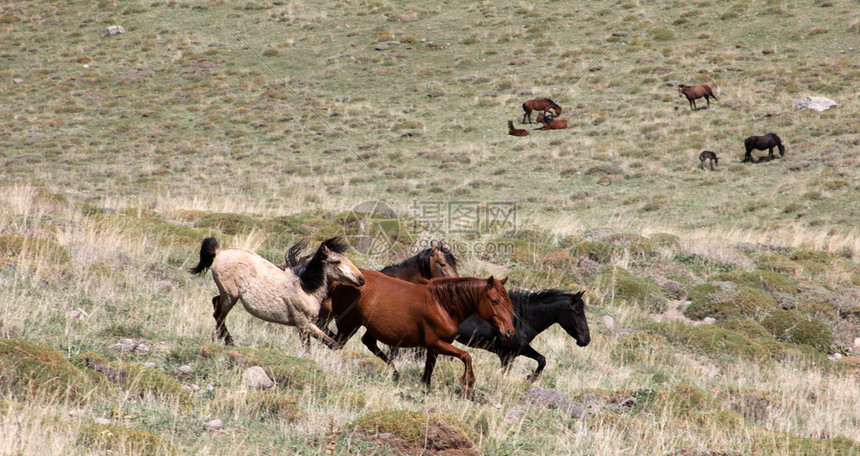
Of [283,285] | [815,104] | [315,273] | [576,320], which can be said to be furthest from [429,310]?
[815,104]

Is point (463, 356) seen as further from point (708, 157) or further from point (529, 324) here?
point (708, 157)

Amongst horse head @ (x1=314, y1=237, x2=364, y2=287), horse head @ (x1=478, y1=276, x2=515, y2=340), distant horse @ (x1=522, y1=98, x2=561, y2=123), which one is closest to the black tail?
horse head @ (x1=314, y1=237, x2=364, y2=287)

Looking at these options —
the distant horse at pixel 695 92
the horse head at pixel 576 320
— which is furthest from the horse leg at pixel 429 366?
the distant horse at pixel 695 92

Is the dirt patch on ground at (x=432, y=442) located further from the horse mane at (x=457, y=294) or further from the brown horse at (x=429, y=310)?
the horse mane at (x=457, y=294)

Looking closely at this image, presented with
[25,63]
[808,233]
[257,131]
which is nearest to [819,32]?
[808,233]

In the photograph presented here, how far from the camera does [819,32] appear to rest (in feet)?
137

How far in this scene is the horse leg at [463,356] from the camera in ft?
22.8

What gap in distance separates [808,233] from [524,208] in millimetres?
9390

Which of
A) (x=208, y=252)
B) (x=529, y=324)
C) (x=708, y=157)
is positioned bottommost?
(x=708, y=157)

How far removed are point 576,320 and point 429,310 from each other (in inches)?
113

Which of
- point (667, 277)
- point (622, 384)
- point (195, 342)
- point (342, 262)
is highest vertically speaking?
point (342, 262)

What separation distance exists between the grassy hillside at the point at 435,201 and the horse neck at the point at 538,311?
2.15 feet

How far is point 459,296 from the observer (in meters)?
7.17

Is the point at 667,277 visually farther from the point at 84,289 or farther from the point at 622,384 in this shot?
the point at 84,289
